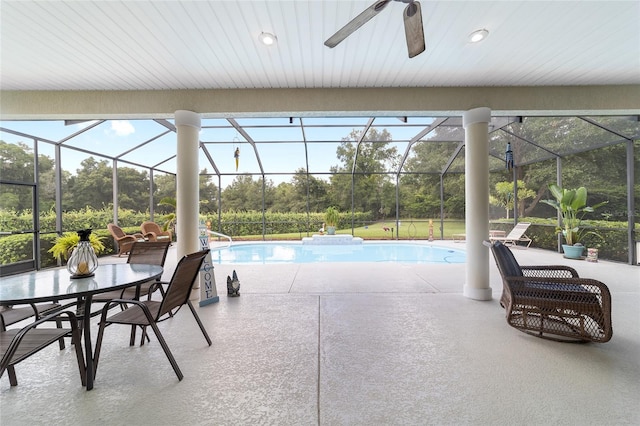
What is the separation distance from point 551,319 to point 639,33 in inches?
116

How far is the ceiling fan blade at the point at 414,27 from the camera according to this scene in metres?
1.92

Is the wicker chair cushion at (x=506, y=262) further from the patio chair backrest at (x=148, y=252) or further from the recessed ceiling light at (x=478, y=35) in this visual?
the patio chair backrest at (x=148, y=252)

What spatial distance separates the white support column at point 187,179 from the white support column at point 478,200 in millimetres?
4049

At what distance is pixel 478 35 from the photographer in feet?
8.82

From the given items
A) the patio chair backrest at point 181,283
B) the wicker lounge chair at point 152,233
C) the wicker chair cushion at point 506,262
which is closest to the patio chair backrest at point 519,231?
the wicker chair cushion at point 506,262

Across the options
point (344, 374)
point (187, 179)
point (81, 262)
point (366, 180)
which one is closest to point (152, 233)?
point (187, 179)

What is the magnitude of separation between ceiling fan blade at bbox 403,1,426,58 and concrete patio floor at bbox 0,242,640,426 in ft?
8.32

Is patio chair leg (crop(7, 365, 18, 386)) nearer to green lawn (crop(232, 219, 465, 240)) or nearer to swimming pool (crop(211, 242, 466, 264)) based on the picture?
swimming pool (crop(211, 242, 466, 264))

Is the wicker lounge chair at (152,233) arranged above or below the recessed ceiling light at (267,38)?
below

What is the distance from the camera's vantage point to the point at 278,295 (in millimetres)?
4059

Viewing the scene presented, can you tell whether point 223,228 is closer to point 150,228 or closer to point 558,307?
point 150,228

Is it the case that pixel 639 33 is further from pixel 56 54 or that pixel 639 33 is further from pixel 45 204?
pixel 45 204

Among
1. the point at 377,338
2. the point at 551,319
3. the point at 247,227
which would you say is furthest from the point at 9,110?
the point at 247,227

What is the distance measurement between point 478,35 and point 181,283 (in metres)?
3.65
